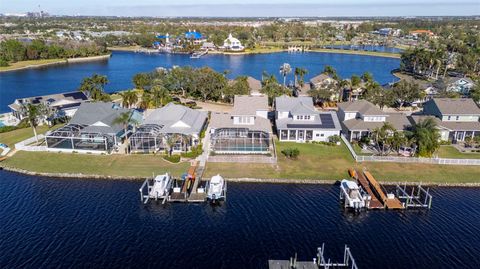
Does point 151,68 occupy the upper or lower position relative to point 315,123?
lower

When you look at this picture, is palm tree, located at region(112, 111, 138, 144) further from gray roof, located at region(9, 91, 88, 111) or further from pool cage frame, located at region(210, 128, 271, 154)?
gray roof, located at region(9, 91, 88, 111)

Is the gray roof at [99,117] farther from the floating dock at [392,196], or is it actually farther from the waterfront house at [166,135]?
the floating dock at [392,196]

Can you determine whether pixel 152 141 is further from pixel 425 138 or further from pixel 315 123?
pixel 425 138

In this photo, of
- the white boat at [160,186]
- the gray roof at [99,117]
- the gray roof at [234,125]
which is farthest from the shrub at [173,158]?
the gray roof at [99,117]

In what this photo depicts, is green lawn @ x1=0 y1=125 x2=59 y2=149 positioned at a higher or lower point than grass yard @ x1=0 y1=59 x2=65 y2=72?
lower

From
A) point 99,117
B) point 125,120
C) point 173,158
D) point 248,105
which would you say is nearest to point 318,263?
point 173,158

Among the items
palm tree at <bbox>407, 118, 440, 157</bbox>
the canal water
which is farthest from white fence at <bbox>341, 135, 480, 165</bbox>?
the canal water

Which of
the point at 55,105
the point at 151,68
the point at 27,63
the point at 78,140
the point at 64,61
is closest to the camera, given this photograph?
the point at 78,140
